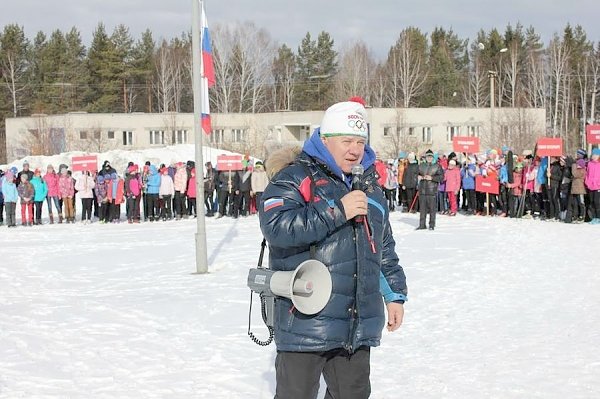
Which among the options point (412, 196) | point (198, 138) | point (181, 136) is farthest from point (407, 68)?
point (198, 138)

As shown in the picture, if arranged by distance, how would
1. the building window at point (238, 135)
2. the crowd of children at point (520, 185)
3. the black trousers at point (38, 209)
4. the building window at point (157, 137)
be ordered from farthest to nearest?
the building window at point (157, 137) → the building window at point (238, 135) → the black trousers at point (38, 209) → the crowd of children at point (520, 185)

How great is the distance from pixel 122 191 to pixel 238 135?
1707 inches

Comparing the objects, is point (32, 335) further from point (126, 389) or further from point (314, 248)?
point (314, 248)

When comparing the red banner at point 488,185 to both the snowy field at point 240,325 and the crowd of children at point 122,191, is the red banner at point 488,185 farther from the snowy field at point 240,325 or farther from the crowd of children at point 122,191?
the crowd of children at point 122,191

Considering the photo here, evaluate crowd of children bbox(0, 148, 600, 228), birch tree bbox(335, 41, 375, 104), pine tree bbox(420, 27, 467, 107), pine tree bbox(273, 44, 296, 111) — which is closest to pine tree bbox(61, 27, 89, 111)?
pine tree bbox(273, 44, 296, 111)

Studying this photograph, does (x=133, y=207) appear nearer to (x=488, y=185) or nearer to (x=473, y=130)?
(x=488, y=185)

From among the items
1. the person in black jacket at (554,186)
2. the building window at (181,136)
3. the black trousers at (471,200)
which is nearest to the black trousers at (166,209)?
the black trousers at (471,200)

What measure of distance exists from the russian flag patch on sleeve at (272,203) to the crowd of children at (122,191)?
59.8 feet

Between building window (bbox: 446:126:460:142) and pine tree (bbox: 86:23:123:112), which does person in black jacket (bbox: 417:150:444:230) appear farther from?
pine tree (bbox: 86:23:123:112)

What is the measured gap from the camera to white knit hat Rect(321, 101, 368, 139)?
3.62 metres

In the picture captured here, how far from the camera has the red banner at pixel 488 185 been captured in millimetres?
20734

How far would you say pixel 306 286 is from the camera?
3.31 meters

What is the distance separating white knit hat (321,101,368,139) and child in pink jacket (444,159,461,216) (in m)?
18.4

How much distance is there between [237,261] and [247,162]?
1080 centimetres
